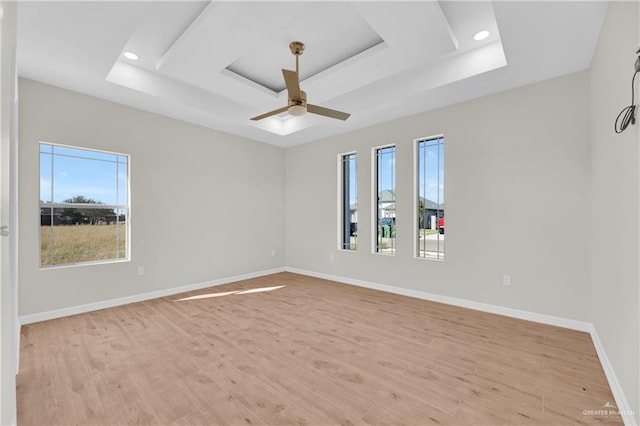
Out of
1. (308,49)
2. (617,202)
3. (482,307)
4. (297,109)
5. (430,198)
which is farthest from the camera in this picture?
(430,198)

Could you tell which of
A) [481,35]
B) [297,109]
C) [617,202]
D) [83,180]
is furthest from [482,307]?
[83,180]

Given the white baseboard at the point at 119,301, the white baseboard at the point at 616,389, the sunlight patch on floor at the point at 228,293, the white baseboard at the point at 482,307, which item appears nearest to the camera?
the white baseboard at the point at 616,389

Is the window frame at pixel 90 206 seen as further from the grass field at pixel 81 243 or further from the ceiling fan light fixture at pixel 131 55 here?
the ceiling fan light fixture at pixel 131 55

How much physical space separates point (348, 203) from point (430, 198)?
5.45 feet

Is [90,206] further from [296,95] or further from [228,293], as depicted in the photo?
[296,95]

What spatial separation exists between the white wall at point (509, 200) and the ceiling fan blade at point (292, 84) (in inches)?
90.3

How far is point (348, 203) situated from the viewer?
5.62 metres

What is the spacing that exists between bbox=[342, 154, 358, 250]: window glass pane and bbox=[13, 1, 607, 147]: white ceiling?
1.31m

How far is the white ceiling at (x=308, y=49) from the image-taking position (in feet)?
7.84

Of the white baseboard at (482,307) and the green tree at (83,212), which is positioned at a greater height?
the green tree at (83,212)

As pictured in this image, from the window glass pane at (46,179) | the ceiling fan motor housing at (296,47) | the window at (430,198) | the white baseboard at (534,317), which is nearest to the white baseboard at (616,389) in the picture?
the white baseboard at (534,317)

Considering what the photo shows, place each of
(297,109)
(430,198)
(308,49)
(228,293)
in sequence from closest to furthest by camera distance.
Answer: (297,109) < (308,49) < (430,198) < (228,293)

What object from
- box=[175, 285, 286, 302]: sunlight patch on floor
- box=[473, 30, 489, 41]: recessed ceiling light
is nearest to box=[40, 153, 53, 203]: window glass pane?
box=[175, 285, 286, 302]: sunlight patch on floor

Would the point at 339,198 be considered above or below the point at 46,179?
below
